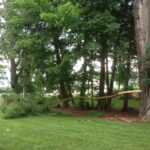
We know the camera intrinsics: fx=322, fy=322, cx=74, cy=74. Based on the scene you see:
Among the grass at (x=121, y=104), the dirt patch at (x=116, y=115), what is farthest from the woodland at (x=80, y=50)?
the grass at (x=121, y=104)

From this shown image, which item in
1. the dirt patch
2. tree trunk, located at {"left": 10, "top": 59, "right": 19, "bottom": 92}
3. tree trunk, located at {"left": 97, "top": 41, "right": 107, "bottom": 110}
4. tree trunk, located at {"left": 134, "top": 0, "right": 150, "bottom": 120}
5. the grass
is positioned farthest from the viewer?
tree trunk, located at {"left": 10, "top": 59, "right": 19, "bottom": 92}

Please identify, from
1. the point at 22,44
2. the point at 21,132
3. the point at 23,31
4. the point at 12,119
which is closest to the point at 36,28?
the point at 23,31

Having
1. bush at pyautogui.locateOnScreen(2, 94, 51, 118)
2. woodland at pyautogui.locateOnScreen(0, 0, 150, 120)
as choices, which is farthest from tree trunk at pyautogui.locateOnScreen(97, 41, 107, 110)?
bush at pyautogui.locateOnScreen(2, 94, 51, 118)

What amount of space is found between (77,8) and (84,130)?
444 cm

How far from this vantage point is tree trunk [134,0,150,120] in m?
10.3

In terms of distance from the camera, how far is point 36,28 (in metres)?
12.7

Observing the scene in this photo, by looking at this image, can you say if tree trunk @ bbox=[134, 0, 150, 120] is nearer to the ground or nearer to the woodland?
the woodland

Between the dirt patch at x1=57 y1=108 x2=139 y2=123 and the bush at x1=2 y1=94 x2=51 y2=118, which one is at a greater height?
the bush at x1=2 y1=94 x2=51 y2=118

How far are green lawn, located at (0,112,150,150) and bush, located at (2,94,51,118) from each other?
4.16ft

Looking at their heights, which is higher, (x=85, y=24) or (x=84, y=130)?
(x=85, y=24)

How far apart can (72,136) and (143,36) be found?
4831 millimetres

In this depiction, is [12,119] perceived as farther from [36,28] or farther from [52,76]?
[36,28]

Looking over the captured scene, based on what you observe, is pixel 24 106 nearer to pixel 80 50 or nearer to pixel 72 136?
pixel 80 50

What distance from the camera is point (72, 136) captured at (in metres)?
7.14
